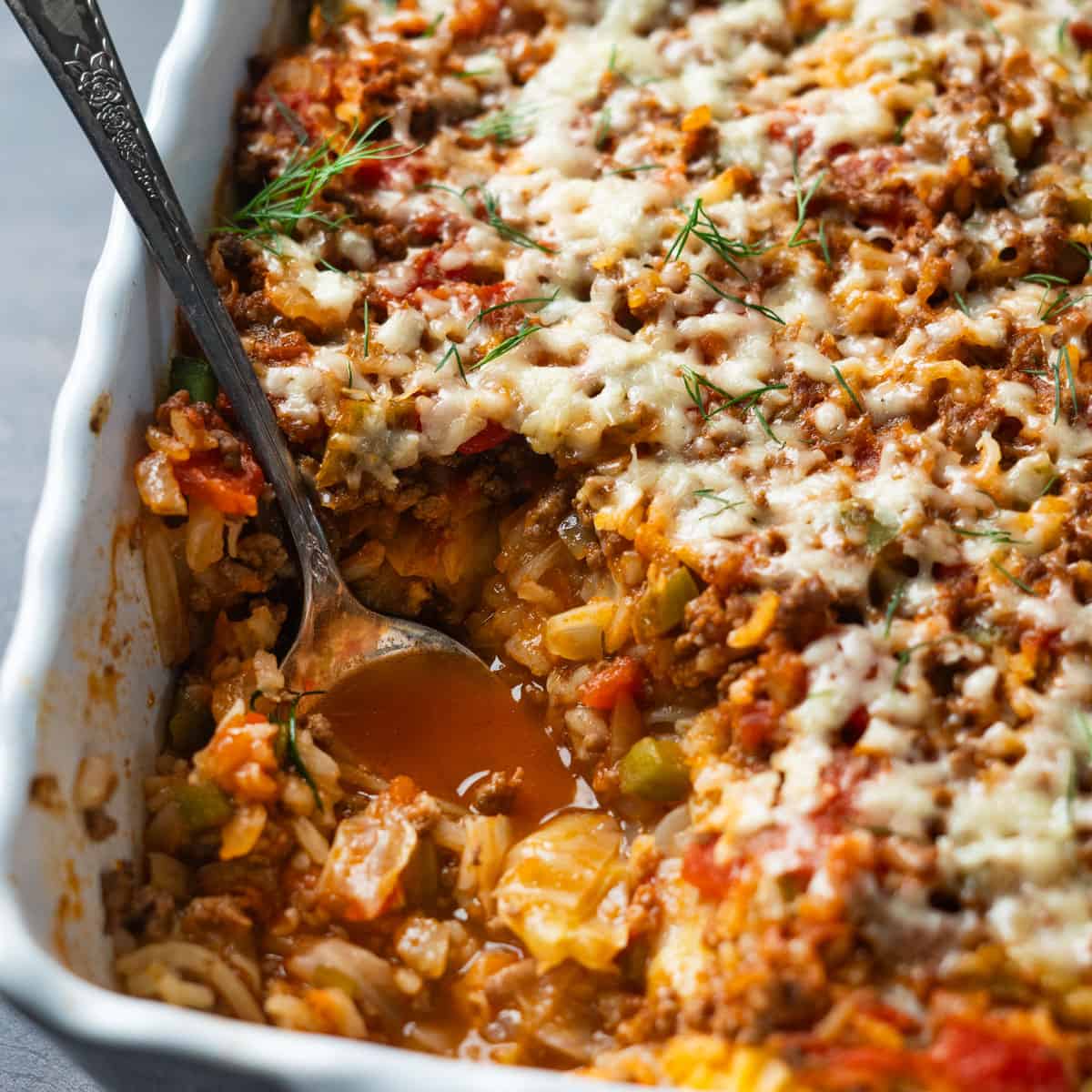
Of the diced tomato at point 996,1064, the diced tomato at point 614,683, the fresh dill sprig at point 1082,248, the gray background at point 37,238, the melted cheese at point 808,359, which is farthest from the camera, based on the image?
the gray background at point 37,238

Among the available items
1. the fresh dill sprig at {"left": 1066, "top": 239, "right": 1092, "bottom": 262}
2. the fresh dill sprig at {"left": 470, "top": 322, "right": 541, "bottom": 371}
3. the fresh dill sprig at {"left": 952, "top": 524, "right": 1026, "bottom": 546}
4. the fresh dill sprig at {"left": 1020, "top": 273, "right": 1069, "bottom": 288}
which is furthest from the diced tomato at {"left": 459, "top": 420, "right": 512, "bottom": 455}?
the fresh dill sprig at {"left": 1066, "top": 239, "right": 1092, "bottom": 262}

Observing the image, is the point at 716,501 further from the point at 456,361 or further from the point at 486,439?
the point at 456,361

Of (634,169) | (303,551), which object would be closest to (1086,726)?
(303,551)

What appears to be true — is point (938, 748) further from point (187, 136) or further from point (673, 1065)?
point (187, 136)

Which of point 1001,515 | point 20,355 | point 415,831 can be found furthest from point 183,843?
point 20,355

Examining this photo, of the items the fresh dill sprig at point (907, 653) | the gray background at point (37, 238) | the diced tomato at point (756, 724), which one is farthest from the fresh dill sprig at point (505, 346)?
the gray background at point (37, 238)

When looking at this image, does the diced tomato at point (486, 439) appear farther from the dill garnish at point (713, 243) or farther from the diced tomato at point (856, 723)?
the diced tomato at point (856, 723)

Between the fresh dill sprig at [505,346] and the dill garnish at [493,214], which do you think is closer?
the fresh dill sprig at [505,346]
